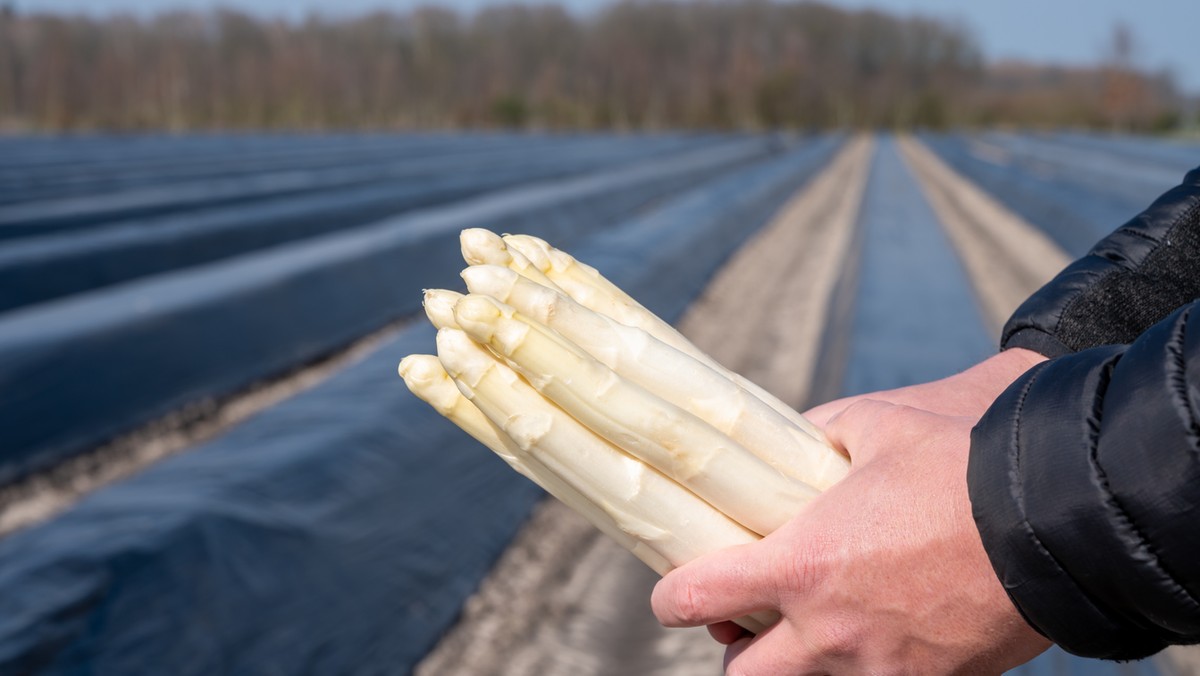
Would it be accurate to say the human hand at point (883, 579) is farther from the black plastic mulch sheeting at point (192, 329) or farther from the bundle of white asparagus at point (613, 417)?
the black plastic mulch sheeting at point (192, 329)

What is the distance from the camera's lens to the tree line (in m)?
41.1

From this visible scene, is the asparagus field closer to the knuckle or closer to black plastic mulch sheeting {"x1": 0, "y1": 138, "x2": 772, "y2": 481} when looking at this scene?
black plastic mulch sheeting {"x1": 0, "y1": 138, "x2": 772, "y2": 481}

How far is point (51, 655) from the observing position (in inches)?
67.4

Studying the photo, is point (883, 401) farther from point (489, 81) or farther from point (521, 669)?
point (489, 81)

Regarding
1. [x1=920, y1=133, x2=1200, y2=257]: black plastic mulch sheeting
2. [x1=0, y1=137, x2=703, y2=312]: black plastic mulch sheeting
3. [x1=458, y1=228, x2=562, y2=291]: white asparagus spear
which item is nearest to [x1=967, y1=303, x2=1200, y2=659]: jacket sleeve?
[x1=458, y1=228, x2=562, y2=291]: white asparagus spear

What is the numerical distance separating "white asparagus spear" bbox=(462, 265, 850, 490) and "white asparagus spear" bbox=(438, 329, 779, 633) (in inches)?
3.1

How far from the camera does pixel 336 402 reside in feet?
9.45

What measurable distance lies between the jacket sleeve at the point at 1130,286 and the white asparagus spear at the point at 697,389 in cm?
37

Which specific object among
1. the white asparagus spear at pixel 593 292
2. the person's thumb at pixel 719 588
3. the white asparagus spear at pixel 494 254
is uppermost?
the white asparagus spear at pixel 494 254

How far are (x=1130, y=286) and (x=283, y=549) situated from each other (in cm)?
170

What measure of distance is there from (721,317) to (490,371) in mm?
5725

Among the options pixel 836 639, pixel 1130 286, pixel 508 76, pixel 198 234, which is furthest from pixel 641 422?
pixel 508 76

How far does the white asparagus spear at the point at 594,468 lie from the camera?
1133 mm

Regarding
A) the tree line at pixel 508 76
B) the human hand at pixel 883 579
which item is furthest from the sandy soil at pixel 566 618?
the tree line at pixel 508 76
